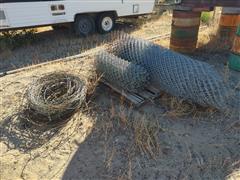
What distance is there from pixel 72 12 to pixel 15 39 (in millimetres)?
1861

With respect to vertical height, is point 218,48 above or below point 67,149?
above

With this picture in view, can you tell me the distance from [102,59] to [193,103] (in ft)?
5.58

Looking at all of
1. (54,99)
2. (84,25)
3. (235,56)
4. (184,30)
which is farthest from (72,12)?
(235,56)

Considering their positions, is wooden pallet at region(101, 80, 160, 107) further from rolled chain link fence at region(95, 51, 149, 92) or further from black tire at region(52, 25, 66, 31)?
black tire at region(52, 25, 66, 31)

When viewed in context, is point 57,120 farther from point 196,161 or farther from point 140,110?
point 196,161

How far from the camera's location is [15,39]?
7918 mm

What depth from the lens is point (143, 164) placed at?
3336mm

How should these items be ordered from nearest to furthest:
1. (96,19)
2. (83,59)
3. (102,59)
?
1. (102,59)
2. (83,59)
3. (96,19)

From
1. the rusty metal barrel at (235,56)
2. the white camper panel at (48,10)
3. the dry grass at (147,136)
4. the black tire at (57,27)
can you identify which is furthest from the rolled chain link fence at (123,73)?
the black tire at (57,27)

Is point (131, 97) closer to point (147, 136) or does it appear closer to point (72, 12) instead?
point (147, 136)

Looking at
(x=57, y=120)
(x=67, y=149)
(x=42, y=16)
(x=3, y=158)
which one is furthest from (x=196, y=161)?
(x=42, y=16)

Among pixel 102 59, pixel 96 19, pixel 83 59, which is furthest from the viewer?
pixel 96 19

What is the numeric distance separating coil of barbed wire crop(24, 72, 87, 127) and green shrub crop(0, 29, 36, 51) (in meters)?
3.64

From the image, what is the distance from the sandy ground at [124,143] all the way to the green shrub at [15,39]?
339 cm
